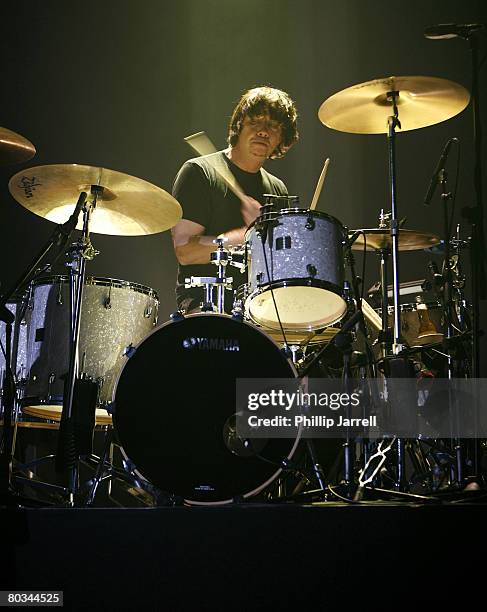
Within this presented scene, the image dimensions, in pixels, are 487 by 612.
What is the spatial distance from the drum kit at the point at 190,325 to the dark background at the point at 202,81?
91cm

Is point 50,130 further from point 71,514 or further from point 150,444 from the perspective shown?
point 71,514

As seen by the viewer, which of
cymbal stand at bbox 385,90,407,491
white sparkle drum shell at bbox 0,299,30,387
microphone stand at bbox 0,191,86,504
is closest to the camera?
microphone stand at bbox 0,191,86,504

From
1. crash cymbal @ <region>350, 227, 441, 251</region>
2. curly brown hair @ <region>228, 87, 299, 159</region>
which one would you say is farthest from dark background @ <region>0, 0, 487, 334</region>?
crash cymbal @ <region>350, 227, 441, 251</region>

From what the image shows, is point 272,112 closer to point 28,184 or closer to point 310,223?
point 310,223

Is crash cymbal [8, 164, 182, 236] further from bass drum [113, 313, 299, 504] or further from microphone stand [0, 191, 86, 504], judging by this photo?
bass drum [113, 313, 299, 504]

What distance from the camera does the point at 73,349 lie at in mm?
2873

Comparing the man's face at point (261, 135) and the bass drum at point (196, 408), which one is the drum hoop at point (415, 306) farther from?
the bass drum at point (196, 408)

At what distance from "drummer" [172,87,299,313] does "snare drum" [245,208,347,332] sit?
0.73 meters

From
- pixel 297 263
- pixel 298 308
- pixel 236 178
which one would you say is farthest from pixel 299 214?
pixel 236 178

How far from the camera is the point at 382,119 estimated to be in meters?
3.58

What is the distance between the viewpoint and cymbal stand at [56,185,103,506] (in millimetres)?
2709

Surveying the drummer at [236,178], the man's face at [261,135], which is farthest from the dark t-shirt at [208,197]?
the man's face at [261,135]

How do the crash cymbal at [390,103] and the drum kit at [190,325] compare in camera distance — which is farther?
the crash cymbal at [390,103]

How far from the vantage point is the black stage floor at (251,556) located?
6.59 feet
